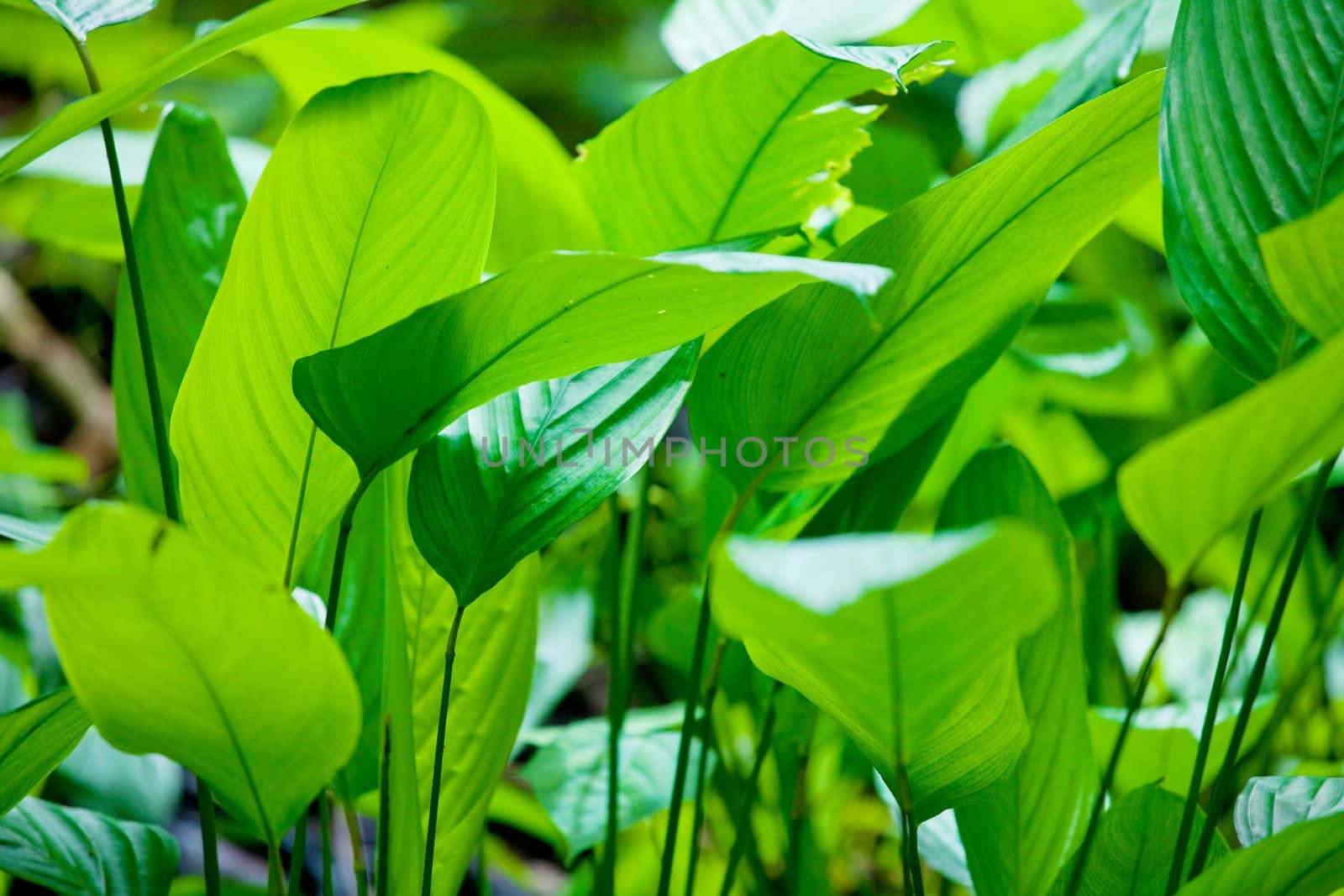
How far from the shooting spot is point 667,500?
2.51 feet

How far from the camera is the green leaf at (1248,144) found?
30cm

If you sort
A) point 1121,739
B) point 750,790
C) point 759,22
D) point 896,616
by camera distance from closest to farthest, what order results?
point 896,616, point 1121,739, point 750,790, point 759,22

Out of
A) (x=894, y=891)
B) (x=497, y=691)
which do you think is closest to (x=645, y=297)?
(x=497, y=691)

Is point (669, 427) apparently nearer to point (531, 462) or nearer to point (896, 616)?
point (531, 462)

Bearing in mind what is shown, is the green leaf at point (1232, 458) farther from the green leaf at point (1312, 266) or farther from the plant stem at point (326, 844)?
the plant stem at point (326, 844)

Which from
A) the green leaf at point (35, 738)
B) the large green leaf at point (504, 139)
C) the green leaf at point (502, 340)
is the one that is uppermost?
the large green leaf at point (504, 139)

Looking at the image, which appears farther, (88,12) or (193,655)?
(88,12)

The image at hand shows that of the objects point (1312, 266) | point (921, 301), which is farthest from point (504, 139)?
point (1312, 266)

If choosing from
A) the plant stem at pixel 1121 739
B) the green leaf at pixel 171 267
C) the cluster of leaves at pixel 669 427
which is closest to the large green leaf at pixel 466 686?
the cluster of leaves at pixel 669 427

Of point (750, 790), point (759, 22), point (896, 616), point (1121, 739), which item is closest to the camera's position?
point (896, 616)

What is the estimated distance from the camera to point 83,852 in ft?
1.23

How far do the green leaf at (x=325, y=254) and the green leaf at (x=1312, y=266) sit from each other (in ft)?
0.71

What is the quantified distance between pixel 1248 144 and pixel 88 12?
1.25 feet

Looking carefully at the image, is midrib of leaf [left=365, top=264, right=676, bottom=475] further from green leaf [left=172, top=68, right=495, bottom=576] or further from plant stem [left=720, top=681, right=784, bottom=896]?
plant stem [left=720, top=681, right=784, bottom=896]
